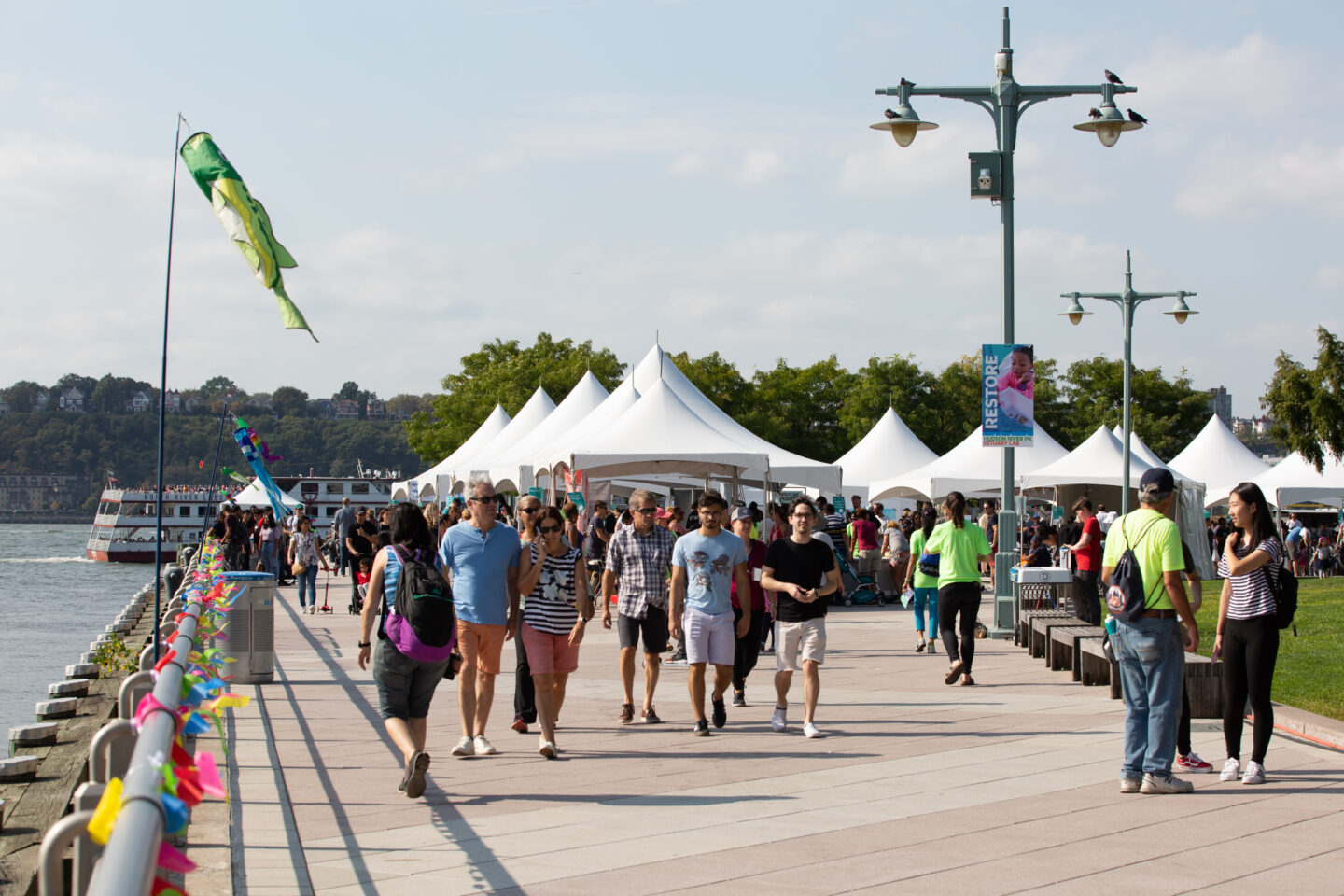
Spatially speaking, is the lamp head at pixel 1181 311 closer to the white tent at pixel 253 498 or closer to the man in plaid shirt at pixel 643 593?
the man in plaid shirt at pixel 643 593

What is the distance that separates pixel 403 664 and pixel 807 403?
72.9m

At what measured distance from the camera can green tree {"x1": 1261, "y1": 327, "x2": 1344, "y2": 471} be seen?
1398 inches

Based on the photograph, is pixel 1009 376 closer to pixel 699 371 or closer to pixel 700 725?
pixel 700 725

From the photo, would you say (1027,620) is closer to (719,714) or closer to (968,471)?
(719,714)

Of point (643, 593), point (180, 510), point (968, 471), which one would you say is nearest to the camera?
point (643, 593)

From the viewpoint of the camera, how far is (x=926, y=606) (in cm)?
1609

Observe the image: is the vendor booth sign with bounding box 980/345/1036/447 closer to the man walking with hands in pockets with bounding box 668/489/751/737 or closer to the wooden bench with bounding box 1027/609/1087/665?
the wooden bench with bounding box 1027/609/1087/665

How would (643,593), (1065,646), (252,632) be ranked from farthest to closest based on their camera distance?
(1065,646) → (252,632) → (643,593)

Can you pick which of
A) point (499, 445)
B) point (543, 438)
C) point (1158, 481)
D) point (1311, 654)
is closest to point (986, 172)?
point (1311, 654)

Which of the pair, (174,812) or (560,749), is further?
(560,749)

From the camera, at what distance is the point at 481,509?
8.57 metres

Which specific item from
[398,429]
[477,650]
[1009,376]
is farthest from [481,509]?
[398,429]

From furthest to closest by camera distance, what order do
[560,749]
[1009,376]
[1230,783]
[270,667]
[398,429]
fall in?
[398,429], [1009,376], [270,667], [560,749], [1230,783]

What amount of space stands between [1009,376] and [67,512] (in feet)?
646
